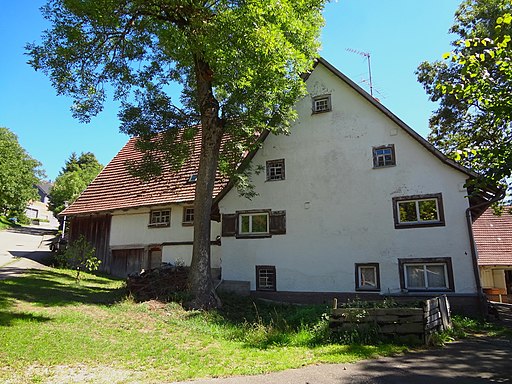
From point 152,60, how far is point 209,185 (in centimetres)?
610

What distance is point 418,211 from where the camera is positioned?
1478cm

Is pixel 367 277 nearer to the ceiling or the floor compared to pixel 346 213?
nearer to the floor

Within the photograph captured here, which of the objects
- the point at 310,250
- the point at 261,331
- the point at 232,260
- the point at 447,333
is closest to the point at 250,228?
the point at 232,260

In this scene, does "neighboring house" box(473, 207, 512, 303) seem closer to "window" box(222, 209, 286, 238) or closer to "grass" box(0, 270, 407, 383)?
"window" box(222, 209, 286, 238)

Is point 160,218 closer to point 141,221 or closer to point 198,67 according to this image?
point 141,221

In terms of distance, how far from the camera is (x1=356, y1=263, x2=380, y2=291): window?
15062 millimetres

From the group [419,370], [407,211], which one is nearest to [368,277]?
[407,211]

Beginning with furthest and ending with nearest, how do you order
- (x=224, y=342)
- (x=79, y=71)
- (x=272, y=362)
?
1. (x=79, y=71)
2. (x=224, y=342)
3. (x=272, y=362)

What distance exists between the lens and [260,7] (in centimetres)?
1064

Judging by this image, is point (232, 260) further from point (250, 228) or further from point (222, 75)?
point (222, 75)

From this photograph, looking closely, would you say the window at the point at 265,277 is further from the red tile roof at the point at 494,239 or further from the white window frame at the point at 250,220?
the red tile roof at the point at 494,239

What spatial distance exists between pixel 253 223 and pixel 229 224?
48.7 inches

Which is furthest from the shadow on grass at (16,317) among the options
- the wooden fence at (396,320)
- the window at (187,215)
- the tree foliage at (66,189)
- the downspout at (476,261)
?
the tree foliage at (66,189)

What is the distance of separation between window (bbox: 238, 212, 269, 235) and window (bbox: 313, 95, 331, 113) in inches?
222
